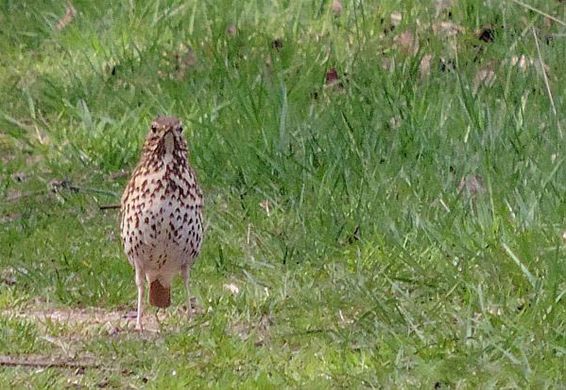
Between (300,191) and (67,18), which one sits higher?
(300,191)

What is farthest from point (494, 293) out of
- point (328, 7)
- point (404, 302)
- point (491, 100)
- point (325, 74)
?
point (328, 7)

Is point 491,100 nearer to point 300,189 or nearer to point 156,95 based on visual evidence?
point 300,189

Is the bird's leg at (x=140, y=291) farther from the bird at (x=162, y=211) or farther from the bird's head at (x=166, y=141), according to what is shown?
the bird's head at (x=166, y=141)

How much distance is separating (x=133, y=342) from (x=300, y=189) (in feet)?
5.26

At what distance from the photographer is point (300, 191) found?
7391mm

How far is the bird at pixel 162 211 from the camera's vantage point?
6.25m

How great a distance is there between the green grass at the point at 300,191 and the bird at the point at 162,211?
242 mm

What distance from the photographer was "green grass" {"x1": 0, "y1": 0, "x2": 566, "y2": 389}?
227 inches

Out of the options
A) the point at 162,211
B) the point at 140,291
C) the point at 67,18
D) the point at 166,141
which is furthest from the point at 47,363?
the point at 67,18

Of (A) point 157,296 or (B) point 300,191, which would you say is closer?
(A) point 157,296

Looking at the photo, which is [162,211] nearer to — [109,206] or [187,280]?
[187,280]

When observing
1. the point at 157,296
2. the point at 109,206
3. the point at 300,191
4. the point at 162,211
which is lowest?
the point at 109,206

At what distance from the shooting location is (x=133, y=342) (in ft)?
19.8

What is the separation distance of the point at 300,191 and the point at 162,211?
4.19 ft
